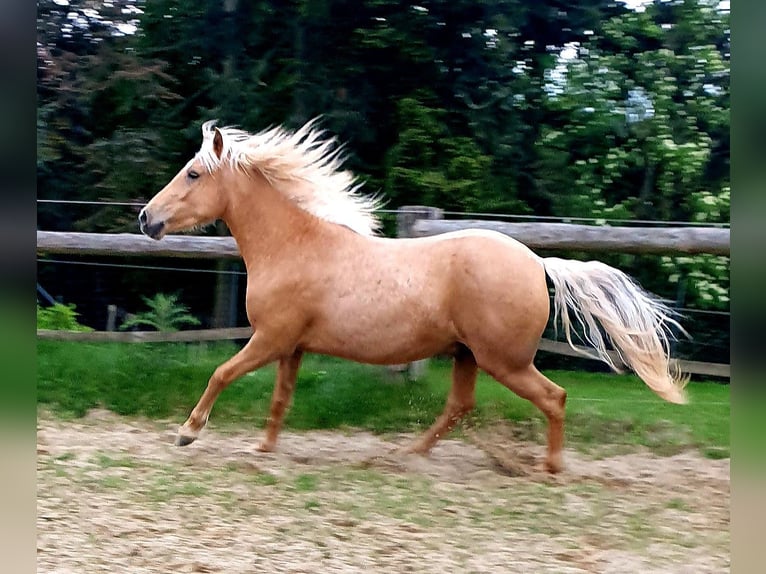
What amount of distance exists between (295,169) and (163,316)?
3166mm

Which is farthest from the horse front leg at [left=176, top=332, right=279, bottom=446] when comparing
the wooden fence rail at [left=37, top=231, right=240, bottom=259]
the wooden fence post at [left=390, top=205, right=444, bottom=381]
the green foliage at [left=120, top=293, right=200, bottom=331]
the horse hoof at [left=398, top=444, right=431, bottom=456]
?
the green foliage at [left=120, top=293, right=200, bottom=331]

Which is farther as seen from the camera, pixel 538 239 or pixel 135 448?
pixel 538 239

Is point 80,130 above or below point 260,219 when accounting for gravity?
above

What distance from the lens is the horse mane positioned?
4391 mm

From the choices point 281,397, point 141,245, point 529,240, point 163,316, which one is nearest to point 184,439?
point 281,397

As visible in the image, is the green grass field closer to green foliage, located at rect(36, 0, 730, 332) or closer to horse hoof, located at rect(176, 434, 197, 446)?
horse hoof, located at rect(176, 434, 197, 446)

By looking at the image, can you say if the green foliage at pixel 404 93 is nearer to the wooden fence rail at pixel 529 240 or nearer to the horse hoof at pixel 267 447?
the wooden fence rail at pixel 529 240

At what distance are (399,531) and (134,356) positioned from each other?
303 cm

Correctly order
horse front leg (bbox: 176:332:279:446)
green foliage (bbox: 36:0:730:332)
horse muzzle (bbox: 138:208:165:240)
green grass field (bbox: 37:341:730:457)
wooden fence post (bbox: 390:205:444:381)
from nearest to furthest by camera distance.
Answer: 1. horse front leg (bbox: 176:332:279:446)
2. horse muzzle (bbox: 138:208:165:240)
3. green grass field (bbox: 37:341:730:457)
4. wooden fence post (bbox: 390:205:444:381)
5. green foliage (bbox: 36:0:730:332)

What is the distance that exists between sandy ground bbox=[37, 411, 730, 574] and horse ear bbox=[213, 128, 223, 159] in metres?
1.64

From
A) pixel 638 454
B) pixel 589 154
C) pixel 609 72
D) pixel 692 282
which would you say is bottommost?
pixel 638 454
